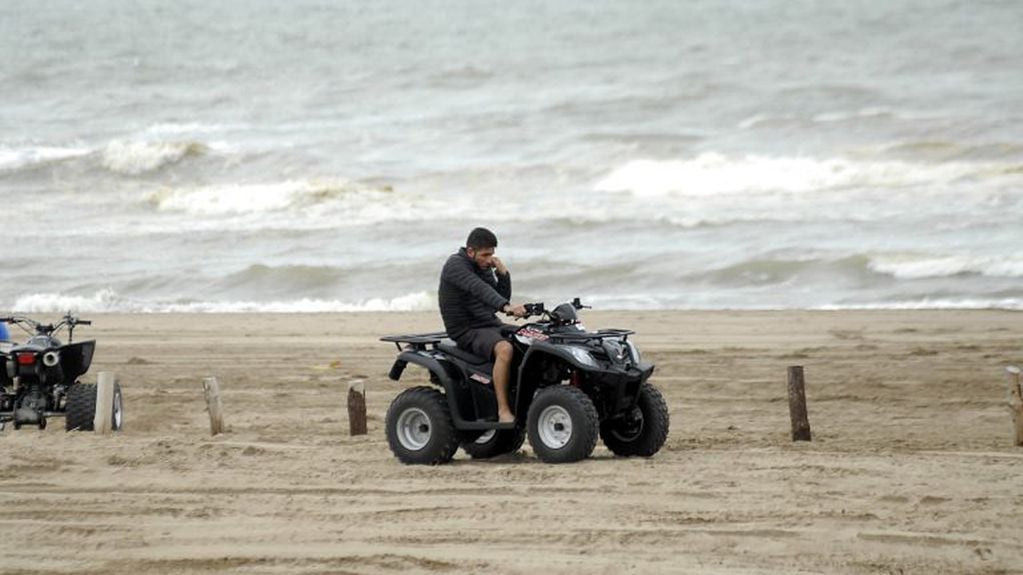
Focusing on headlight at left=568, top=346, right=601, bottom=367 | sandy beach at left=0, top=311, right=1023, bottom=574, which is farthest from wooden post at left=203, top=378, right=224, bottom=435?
headlight at left=568, top=346, right=601, bottom=367

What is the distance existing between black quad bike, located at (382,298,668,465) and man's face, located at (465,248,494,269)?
1.44 ft

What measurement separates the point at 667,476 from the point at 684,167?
83.3ft

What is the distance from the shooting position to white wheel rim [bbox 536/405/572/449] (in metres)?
10.0

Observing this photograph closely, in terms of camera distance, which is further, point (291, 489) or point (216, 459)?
point (216, 459)

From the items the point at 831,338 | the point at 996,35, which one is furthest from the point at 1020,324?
the point at 996,35

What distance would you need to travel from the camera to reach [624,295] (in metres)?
23.2

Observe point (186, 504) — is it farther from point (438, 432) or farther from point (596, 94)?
point (596, 94)

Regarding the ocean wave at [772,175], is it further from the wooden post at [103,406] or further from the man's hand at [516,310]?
the man's hand at [516,310]

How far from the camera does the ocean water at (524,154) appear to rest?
24688 mm

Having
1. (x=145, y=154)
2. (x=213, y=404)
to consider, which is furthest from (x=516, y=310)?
(x=145, y=154)

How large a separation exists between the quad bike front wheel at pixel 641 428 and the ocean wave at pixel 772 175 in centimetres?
2162

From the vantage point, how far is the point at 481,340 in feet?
33.5

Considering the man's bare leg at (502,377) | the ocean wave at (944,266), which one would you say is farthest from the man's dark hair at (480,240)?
the ocean wave at (944,266)

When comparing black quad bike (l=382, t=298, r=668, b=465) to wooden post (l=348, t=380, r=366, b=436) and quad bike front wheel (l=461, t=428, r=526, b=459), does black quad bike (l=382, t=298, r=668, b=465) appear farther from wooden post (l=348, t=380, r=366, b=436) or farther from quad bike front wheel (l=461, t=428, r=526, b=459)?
wooden post (l=348, t=380, r=366, b=436)
